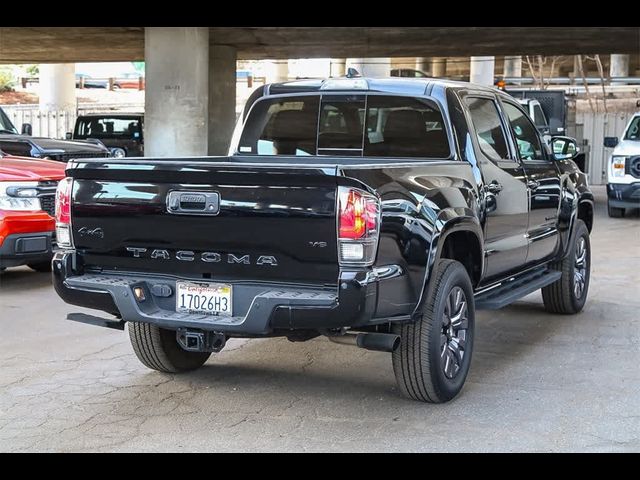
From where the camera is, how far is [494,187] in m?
6.32

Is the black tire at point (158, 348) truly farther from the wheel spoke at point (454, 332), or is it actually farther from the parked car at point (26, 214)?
the parked car at point (26, 214)

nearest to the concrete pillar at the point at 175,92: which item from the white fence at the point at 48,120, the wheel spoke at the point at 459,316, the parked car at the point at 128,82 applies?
the wheel spoke at the point at 459,316

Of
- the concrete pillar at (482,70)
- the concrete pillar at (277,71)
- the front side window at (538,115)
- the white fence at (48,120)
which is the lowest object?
the front side window at (538,115)

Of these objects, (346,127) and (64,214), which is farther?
(346,127)

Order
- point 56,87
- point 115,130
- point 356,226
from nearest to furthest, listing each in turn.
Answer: point 356,226 < point 115,130 < point 56,87

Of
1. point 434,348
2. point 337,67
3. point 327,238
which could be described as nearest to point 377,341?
point 434,348

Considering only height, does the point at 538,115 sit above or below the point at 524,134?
above

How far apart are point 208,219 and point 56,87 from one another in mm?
40048

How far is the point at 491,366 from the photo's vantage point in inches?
254

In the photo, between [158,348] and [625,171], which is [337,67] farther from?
[158,348]

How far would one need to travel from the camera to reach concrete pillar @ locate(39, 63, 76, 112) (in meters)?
42.3

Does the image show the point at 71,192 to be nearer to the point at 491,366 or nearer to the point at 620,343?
the point at 491,366

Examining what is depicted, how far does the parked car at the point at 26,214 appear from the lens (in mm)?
9070

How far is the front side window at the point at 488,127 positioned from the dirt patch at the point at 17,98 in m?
55.4
